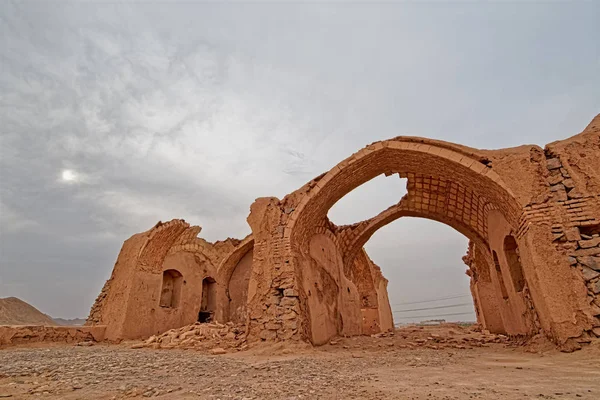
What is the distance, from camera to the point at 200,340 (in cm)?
759

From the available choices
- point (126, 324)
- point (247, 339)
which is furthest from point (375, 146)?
point (126, 324)

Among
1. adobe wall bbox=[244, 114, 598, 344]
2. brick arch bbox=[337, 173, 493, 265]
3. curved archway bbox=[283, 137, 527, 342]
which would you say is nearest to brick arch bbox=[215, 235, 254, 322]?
brick arch bbox=[337, 173, 493, 265]

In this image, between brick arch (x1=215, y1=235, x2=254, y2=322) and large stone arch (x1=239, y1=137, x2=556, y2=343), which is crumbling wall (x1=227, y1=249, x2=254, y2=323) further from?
large stone arch (x1=239, y1=137, x2=556, y2=343)

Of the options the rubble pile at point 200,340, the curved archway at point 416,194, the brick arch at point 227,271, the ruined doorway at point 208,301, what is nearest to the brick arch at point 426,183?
the curved archway at point 416,194

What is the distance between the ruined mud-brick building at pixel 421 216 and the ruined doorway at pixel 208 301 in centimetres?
12

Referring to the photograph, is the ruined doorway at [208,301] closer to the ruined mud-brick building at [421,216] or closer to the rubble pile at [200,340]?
the ruined mud-brick building at [421,216]

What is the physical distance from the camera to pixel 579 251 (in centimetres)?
513

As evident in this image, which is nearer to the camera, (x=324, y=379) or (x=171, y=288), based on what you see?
(x=324, y=379)

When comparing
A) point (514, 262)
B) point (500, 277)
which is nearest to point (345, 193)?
point (514, 262)

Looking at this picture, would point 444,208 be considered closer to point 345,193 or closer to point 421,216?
point 421,216

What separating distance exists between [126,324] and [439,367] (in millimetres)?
9271

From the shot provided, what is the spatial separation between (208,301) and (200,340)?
8.08 meters

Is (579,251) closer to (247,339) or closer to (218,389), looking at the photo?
(218,389)

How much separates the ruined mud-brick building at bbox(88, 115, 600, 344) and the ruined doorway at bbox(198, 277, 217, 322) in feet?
0.40
